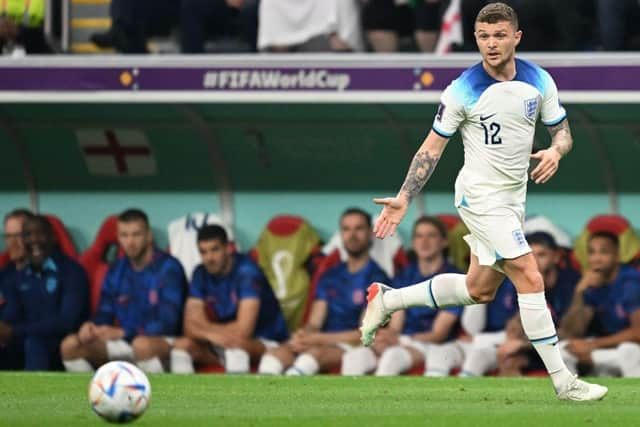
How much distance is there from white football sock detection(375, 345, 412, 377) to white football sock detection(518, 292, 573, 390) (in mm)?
4333

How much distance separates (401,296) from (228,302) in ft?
14.3

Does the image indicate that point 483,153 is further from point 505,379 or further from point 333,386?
point 505,379

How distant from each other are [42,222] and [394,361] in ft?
10.8

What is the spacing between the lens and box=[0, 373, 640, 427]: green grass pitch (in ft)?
23.2

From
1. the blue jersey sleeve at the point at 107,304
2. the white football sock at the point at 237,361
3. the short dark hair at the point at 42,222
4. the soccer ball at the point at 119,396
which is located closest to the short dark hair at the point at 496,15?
the soccer ball at the point at 119,396

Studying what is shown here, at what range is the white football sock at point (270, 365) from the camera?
12523 millimetres

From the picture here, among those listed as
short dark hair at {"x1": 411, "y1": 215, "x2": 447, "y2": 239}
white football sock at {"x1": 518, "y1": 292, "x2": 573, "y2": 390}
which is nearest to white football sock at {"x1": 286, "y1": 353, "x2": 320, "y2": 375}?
short dark hair at {"x1": 411, "y1": 215, "x2": 447, "y2": 239}

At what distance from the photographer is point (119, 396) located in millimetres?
6750

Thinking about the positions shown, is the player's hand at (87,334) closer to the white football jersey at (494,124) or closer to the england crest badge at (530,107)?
the white football jersey at (494,124)

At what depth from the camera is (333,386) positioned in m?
9.62

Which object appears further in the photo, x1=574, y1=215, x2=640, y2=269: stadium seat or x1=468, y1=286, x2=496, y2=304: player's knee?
x1=574, y1=215, x2=640, y2=269: stadium seat

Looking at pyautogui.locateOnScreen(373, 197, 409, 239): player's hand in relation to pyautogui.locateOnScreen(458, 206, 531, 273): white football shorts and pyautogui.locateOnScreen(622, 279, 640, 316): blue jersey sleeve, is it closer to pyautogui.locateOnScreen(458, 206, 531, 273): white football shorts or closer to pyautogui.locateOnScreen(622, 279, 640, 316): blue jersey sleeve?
pyautogui.locateOnScreen(458, 206, 531, 273): white football shorts

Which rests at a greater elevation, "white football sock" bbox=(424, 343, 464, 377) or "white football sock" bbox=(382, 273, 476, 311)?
"white football sock" bbox=(382, 273, 476, 311)

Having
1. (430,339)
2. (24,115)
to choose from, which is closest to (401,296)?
(430,339)
